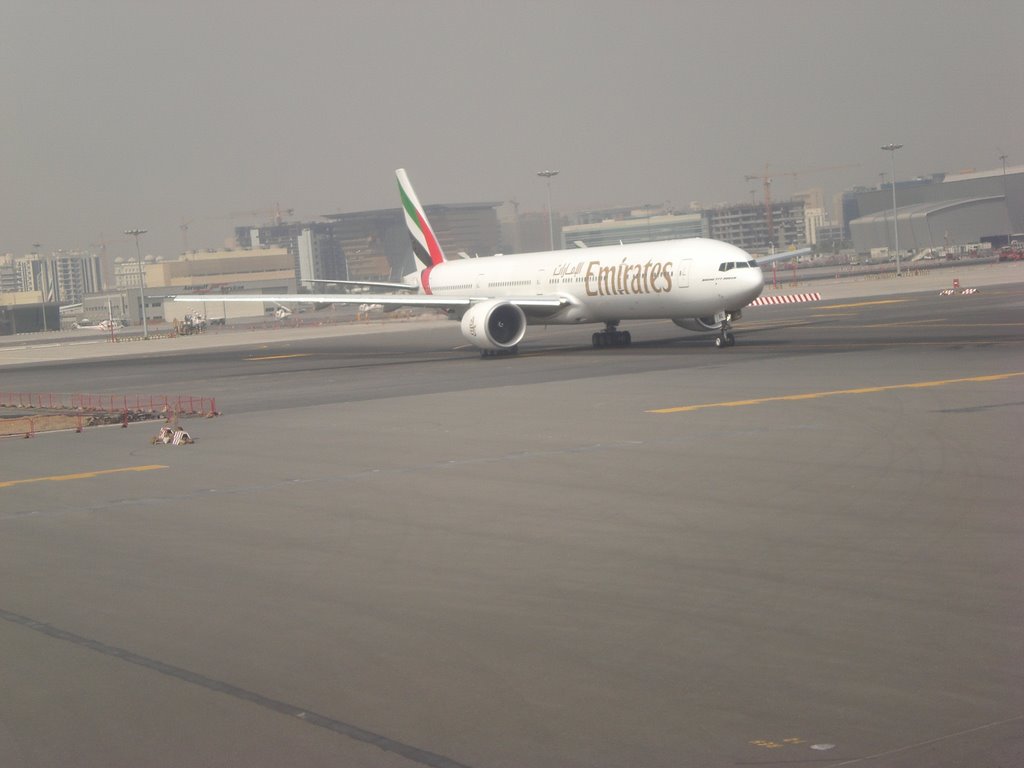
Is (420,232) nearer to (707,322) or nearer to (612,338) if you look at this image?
(612,338)

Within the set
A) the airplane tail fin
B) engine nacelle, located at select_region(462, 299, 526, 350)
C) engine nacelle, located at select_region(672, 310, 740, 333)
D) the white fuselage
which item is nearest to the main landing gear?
the white fuselage

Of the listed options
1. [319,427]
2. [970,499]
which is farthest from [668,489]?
[319,427]

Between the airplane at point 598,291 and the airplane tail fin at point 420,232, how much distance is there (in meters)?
3.46

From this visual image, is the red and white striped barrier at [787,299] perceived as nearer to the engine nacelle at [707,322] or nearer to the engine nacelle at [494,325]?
the engine nacelle at [707,322]

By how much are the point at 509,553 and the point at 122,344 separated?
90772 millimetres

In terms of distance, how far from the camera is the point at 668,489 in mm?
18578

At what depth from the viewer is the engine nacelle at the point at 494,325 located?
51438 mm

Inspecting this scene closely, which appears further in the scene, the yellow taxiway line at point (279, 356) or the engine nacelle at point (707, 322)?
the yellow taxiway line at point (279, 356)

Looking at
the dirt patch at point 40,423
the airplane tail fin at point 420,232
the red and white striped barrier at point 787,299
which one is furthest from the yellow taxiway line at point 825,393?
the red and white striped barrier at point 787,299

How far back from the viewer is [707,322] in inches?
1973

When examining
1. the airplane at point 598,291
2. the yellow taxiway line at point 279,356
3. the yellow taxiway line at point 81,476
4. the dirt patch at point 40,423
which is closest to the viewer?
the yellow taxiway line at point 81,476

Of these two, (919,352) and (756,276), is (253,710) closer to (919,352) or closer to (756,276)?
(919,352)

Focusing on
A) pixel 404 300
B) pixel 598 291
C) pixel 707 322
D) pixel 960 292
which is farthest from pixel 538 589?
pixel 960 292

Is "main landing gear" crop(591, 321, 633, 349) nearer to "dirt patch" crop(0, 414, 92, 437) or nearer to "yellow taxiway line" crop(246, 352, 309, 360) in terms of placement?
"yellow taxiway line" crop(246, 352, 309, 360)
